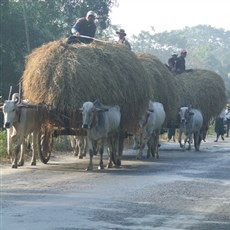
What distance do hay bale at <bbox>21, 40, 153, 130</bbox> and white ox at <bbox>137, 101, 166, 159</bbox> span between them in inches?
95.3

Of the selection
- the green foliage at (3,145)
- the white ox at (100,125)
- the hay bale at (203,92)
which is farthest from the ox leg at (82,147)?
the hay bale at (203,92)

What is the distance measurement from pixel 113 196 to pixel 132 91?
220 inches

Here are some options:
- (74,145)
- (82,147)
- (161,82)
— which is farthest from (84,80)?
(161,82)

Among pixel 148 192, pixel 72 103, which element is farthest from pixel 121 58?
pixel 148 192

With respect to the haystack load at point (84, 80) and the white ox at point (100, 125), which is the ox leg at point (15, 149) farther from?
the white ox at point (100, 125)

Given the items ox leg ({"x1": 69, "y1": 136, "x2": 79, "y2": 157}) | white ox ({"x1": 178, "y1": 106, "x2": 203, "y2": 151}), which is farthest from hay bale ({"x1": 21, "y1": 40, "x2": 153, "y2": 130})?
white ox ({"x1": 178, "y1": 106, "x2": 203, "y2": 151})

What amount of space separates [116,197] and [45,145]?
231 inches

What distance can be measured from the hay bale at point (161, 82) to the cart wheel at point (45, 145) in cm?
420

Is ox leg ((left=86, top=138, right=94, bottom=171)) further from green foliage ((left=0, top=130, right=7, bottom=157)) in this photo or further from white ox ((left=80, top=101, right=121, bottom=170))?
green foliage ((left=0, top=130, right=7, bottom=157))

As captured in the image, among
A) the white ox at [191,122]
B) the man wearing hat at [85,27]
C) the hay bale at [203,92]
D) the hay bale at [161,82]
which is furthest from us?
the hay bale at [203,92]

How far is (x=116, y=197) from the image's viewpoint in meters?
10.8

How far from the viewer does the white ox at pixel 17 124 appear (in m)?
14.8

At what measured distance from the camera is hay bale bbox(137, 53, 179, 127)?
1981 centimetres

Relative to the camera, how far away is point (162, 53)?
10194 cm
